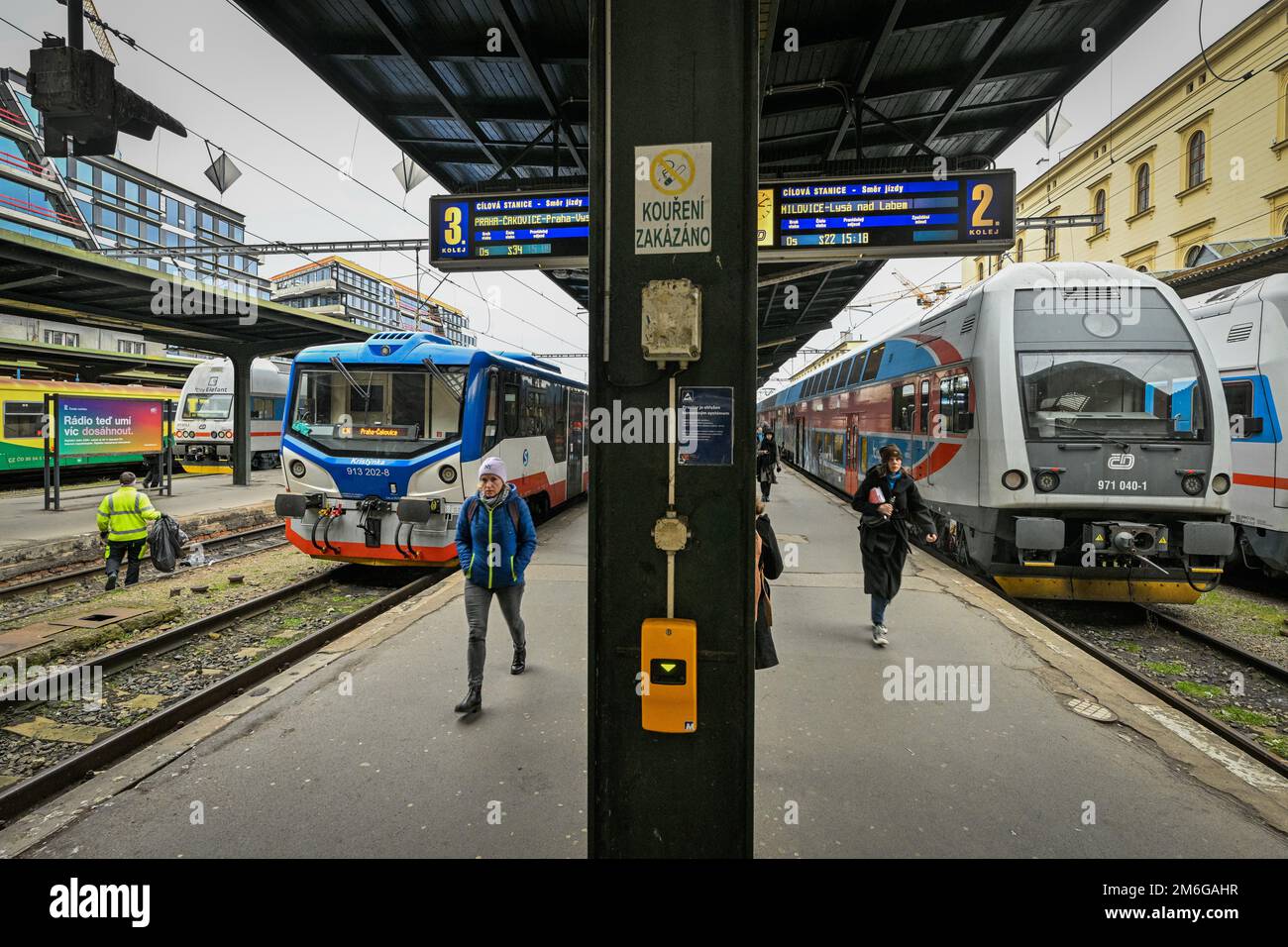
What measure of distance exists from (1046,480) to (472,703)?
6.02 m

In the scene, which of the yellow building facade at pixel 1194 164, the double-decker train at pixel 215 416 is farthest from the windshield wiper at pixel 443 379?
the double-decker train at pixel 215 416

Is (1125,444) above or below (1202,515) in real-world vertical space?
above

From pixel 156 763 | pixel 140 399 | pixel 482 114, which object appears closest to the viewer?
pixel 156 763

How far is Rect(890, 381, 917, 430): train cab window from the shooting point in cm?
1009

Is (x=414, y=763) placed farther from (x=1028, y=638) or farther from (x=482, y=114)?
(x=482, y=114)

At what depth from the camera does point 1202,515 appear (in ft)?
21.4

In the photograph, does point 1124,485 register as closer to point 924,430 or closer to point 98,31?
point 924,430

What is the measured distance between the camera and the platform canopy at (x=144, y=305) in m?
10.1

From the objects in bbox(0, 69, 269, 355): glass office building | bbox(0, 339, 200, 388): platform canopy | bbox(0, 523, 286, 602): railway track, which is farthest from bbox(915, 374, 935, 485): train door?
bbox(0, 339, 200, 388): platform canopy

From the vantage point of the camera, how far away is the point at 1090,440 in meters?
6.68

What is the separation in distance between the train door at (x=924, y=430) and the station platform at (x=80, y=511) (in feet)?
33.4

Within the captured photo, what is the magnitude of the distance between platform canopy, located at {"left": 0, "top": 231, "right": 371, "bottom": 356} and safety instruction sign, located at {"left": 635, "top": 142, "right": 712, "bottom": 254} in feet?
37.0
